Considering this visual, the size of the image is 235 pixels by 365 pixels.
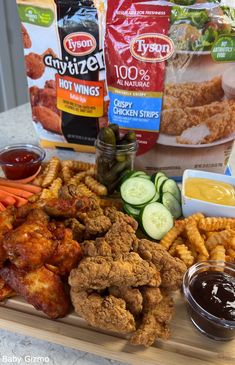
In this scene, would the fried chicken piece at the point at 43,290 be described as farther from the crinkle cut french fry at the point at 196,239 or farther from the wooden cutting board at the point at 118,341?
the crinkle cut french fry at the point at 196,239

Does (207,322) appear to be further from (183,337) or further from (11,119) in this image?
(11,119)

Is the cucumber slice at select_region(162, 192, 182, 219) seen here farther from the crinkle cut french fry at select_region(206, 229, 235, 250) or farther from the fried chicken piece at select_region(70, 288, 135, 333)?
the fried chicken piece at select_region(70, 288, 135, 333)

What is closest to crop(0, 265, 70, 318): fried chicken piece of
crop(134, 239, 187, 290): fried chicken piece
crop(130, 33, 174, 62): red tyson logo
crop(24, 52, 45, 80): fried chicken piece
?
crop(134, 239, 187, 290): fried chicken piece

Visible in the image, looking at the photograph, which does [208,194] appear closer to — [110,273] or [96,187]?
[96,187]

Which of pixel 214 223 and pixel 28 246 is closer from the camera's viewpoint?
pixel 28 246

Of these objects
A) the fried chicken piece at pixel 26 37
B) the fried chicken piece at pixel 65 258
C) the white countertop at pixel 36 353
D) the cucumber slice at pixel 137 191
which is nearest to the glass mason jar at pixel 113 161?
the cucumber slice at pixel 137 191

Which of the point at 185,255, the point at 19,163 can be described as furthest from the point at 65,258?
the point at 19,163
